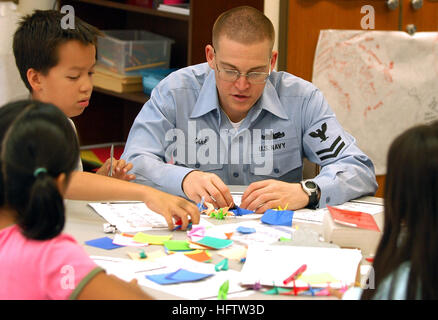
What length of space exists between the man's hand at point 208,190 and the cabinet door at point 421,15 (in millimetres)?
1758

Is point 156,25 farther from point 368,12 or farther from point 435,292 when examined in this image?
point 435,292

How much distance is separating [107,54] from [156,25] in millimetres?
419

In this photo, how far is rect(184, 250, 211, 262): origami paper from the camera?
1.42m

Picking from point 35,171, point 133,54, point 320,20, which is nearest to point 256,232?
point 35,171

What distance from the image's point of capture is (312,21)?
293 centimetres

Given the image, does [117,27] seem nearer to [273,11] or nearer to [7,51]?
[7,51]

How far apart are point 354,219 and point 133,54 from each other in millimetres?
2139

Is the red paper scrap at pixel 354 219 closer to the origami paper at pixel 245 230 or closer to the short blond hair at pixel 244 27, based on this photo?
the origami paper at pixel 245 230

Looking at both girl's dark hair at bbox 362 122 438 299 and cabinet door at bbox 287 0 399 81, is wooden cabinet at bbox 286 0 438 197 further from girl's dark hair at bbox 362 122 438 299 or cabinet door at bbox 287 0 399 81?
girl's dark hair at bbox 362 122 438 299

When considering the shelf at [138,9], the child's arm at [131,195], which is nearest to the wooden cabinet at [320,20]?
the shelf at [138,9]

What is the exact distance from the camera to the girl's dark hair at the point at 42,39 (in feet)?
6.70

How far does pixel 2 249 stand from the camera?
1.07m

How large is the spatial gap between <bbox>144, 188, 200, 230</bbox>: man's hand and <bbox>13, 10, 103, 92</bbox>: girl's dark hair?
2.21 ft
